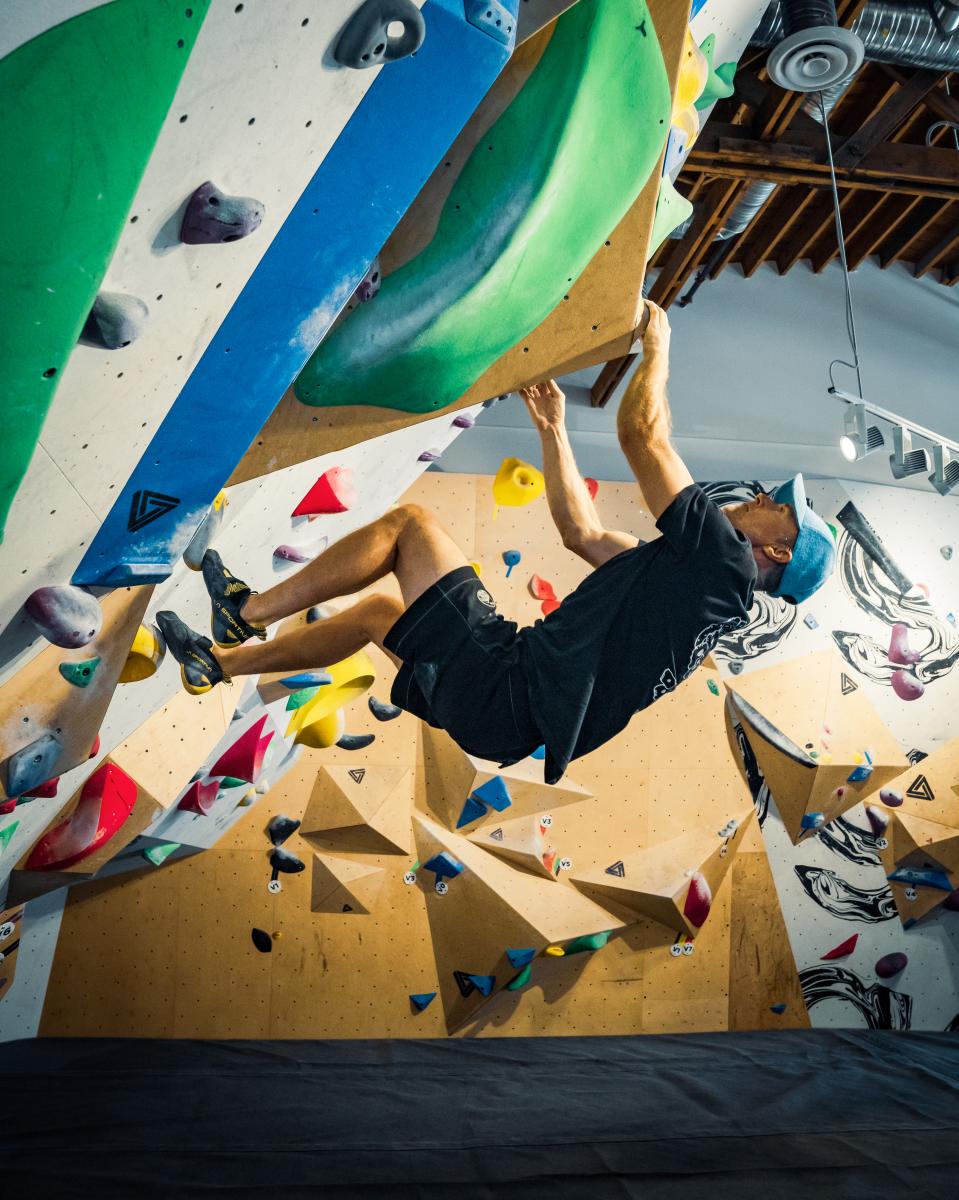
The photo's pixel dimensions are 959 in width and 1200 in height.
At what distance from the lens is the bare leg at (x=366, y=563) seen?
7.03ft

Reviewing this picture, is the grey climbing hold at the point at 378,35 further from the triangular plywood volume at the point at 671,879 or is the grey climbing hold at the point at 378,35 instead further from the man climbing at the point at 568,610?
the triangular plywood volume at the point at 671,879

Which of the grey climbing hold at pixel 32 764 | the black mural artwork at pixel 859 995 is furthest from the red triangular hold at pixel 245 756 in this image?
the black mural artwork at pixel 859 995

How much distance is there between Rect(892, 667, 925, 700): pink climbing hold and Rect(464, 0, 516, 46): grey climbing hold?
4836 millimetres

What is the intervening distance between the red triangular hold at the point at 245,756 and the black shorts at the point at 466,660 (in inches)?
68.3

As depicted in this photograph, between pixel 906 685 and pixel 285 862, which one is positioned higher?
pixel 906 685

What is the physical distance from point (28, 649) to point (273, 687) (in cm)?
181

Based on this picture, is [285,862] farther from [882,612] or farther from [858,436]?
[882,612]

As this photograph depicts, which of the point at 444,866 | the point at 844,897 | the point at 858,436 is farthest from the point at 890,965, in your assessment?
the point at 858,436

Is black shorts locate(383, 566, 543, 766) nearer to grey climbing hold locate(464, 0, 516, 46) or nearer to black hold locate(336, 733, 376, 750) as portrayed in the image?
grey climbing hold locate(464, 0, 516, 46)

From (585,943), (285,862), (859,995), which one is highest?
(285,862)

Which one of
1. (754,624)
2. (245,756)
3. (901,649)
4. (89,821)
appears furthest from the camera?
(901,649)

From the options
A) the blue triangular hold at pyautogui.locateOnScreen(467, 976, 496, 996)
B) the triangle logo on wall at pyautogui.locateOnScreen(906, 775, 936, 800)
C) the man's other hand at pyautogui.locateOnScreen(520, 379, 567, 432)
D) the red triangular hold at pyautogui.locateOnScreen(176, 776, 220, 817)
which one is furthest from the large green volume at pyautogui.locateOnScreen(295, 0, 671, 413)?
the triangle logo on wall at pyautogui.locateOnScreen(906, 775, 936, 800)

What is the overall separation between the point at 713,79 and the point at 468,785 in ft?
10.6

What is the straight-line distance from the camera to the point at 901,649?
546cm
